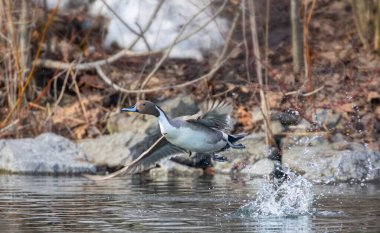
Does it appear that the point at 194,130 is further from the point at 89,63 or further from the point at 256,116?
the point at 89,63

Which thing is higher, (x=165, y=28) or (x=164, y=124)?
(x=165, y=28)

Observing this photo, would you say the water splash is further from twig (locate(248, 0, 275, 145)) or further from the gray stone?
the gray stone

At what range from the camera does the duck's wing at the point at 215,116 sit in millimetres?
8164

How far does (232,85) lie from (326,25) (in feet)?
8.50

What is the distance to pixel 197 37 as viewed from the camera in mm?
15281

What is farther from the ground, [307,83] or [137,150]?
[307,83]

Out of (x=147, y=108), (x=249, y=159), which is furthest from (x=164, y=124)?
(x=249, y=159)

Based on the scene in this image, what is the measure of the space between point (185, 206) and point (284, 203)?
0.91 m

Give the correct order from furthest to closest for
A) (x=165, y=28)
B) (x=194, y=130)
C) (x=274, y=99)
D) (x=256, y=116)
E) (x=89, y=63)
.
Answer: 1. (x=165, y=28)
2. (x=89, y=63)
3. (x=274, y=99)
4. (x=256, y=116)
5. (x=194, y=130)

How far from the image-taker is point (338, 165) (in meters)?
11.2

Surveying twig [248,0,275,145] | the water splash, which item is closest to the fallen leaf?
twig [248,0,275,145]

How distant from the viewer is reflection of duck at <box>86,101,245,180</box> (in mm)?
8045

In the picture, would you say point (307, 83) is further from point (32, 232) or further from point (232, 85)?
point (32, 232)

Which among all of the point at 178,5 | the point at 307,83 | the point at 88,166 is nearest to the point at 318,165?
the point at 307,83
